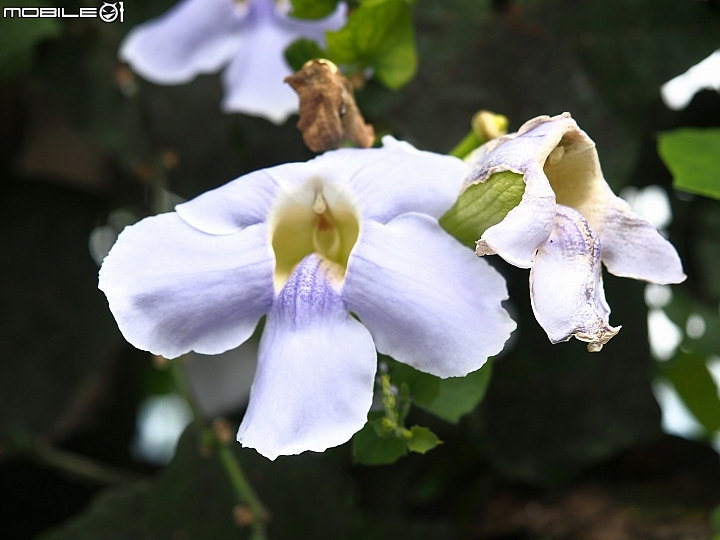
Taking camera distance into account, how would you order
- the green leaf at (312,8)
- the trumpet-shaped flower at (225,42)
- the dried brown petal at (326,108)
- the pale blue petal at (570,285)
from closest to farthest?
the pale blue petal at (570,285), the dried brown petal at (326,108), the green leaf at (312,8), the trumpet-shaped flower at (225,42)

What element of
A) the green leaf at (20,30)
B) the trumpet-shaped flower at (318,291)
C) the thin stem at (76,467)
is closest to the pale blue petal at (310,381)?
the trumpet-shaped flower at (318,291)

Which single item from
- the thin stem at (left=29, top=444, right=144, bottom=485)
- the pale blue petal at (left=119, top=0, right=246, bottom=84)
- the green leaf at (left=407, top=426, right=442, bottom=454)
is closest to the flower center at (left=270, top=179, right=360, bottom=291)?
the green leaf at (left=407, top=426, right=442, bottom=454)

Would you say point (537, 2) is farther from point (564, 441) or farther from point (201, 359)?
point (201, 359)

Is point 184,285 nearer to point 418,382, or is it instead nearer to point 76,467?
point 418,382

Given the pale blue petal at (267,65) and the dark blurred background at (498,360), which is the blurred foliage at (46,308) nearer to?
the dark blurred background at (498,360)

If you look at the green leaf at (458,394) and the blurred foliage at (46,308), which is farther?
the blurred foliage at (46,308)

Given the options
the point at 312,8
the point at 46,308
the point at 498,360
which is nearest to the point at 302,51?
the point at 312,8
